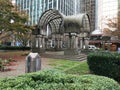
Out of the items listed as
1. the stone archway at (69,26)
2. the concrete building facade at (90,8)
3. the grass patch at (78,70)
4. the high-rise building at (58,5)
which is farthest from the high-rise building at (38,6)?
the grass patch at (78,70)

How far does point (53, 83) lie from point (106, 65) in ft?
22.3

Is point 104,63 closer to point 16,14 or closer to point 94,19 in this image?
point 16,14

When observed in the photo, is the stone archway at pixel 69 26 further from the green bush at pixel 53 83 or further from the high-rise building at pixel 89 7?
the high-rise building at pixel 89 7

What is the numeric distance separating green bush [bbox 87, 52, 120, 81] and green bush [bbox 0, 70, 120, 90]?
19.5 feet

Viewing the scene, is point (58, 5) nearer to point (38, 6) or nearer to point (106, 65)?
point (38, 6)

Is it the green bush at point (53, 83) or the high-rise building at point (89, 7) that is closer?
the green bush at point (53, 83)

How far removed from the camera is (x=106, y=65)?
37.4 feet

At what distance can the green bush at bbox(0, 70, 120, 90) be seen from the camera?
4622 millimetres

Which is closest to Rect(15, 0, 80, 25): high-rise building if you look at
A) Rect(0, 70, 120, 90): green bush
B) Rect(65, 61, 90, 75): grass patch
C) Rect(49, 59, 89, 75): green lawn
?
Rect(49, 59, 89, 75): green lawn

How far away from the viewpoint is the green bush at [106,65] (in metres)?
11.1

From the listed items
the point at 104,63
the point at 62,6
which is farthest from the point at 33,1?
the point at 104,63

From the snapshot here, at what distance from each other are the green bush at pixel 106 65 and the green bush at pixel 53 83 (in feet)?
19.5

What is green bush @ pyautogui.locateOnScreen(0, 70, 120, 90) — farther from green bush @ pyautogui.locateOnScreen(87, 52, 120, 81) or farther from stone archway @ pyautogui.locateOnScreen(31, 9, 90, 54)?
stone archway @ pyautogui.locateOnScreen(31, 9, 90, 54)

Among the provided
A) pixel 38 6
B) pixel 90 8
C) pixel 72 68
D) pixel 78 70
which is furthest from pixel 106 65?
pixel 90 8
